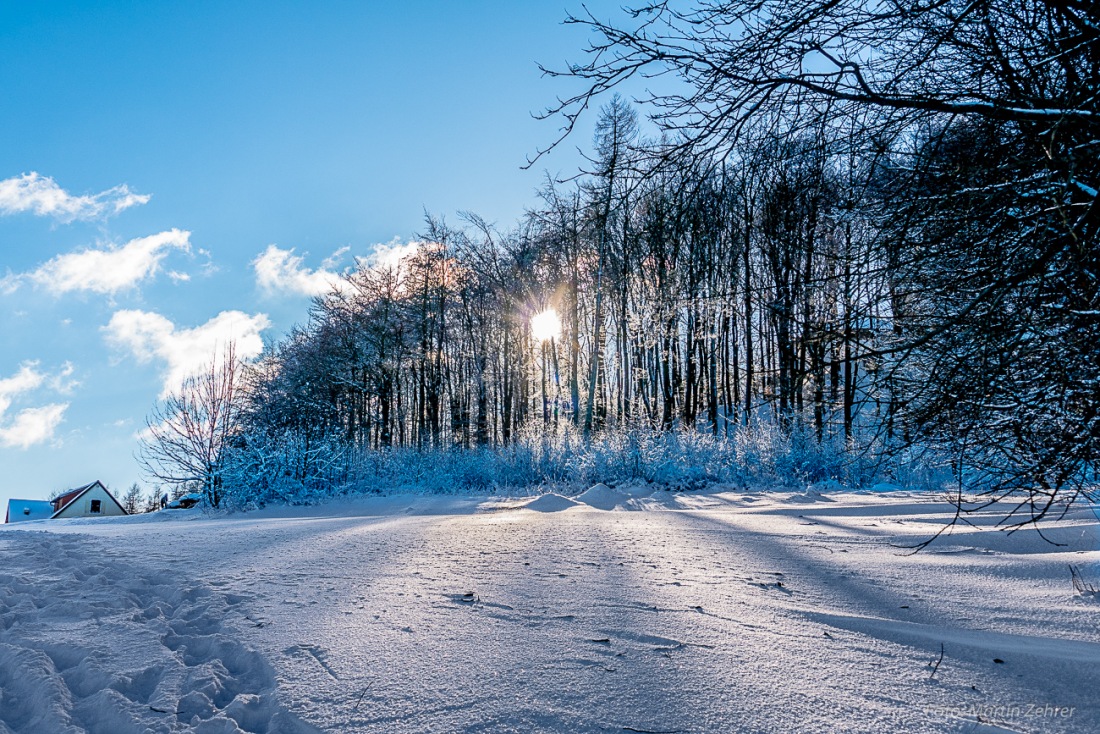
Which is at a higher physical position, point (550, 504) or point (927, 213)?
point (927, 213)

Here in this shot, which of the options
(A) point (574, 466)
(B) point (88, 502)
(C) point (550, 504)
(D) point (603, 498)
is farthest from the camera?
(B) point (88, 502)

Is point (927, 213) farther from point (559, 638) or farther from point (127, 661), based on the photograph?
point (127, 661)

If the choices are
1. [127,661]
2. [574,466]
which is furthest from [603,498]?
[127,661]

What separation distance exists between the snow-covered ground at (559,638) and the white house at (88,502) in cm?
5047

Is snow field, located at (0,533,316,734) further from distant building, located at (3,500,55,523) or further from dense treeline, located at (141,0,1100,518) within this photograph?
distant building, located at (3,500,55,523)

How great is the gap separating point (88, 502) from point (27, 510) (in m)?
5.38

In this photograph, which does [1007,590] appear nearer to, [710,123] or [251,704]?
[710,123]

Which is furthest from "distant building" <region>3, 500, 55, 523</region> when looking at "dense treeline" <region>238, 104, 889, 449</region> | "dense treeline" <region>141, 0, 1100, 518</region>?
"dense treeline" <region>141, 0, 1100, 518</region>

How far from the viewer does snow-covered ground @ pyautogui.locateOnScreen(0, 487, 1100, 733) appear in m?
1.52

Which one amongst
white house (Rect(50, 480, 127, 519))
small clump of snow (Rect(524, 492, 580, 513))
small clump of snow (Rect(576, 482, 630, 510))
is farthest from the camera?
white house (Rect(50, 480, 127, 519))

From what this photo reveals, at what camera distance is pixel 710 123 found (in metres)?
2.59

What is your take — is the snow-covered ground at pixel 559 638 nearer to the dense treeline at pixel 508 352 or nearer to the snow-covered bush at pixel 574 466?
the snow-covered bush at pixel 574 466

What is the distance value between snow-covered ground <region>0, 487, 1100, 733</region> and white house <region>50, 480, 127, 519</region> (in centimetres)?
5047

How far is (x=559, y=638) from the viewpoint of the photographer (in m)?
2.04
